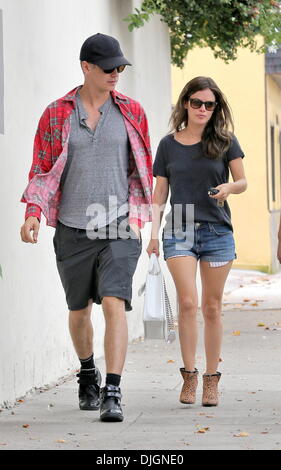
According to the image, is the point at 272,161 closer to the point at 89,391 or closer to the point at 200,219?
the point at 200,219

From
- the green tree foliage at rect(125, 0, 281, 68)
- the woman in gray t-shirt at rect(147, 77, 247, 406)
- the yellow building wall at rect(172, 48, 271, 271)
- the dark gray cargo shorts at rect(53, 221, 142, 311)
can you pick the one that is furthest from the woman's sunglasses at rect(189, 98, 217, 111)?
the yellow building wall at rect(172, 48, 271, 271)

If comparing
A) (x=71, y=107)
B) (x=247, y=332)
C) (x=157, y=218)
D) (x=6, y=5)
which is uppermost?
(x=6, y=5)

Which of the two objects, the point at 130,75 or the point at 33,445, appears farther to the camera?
the point at 130,75

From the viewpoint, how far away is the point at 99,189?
21.0ft

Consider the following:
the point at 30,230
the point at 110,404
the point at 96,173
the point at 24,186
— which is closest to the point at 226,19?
the point at 24,186

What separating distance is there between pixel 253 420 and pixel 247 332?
4845 mm

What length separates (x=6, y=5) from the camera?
22.9 feet

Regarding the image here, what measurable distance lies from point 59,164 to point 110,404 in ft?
4.20

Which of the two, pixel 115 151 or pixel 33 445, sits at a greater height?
pixel 115 151

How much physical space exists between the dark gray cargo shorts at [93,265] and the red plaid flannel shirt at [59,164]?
13 cm

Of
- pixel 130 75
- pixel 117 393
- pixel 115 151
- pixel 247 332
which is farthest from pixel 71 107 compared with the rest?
pixel 247 332
